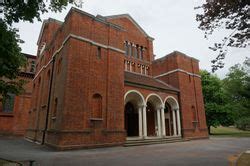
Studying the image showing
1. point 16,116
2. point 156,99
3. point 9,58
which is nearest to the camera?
point 9,58

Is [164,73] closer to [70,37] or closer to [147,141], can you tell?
[147,141]

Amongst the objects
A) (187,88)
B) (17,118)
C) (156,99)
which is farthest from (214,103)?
(17,118)

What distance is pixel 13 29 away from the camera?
31.4 ft

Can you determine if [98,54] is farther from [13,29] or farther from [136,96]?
[13,29]

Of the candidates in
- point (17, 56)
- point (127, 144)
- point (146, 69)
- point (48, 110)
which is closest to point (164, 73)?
point (146, 69)

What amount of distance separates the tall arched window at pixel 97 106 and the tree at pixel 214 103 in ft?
77.8

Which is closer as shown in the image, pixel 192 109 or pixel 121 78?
pixel 121 78

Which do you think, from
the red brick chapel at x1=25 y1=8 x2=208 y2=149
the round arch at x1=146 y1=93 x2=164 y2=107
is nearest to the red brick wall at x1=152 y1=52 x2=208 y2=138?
the red brick chapel at x1=25 y1=8 x2=208 y2=149

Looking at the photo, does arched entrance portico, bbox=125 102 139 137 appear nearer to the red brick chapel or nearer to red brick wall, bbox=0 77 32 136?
the red brick chapel

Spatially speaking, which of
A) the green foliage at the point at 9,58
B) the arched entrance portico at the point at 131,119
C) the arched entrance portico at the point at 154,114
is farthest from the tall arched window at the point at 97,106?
the arched entrance portico at the point at 131,119

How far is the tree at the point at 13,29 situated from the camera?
7793 millimetres

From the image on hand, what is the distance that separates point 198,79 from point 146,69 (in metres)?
7.54

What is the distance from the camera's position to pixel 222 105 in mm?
32906

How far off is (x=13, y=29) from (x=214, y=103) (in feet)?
105
